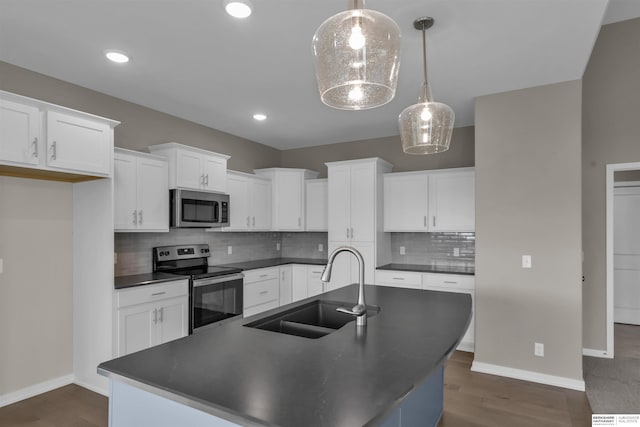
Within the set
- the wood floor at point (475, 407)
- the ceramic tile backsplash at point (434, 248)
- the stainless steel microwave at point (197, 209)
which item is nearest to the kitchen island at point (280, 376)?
the wood floor at point (475, 407)

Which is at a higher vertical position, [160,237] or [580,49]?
[580,49]

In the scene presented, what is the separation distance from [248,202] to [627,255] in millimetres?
5560

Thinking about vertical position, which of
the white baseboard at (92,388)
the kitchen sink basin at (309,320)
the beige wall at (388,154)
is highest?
the beige wall at (388,154)

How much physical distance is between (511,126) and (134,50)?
Result: 11.0 ft

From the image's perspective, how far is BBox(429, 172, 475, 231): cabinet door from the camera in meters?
4.34

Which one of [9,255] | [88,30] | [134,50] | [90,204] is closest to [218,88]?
[134,50]

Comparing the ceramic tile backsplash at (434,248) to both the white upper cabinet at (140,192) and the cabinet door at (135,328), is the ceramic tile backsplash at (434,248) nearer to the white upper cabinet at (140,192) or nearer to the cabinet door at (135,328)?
the white upper cabinet at (140,192)

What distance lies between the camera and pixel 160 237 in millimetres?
4035

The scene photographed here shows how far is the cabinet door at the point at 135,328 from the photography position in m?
3.06

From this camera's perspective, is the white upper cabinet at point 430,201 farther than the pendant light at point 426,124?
Yes

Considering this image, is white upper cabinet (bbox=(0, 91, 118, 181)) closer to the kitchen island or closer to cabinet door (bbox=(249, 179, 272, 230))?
the kitchen island

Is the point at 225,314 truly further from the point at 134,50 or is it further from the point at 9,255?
the point at 134,50

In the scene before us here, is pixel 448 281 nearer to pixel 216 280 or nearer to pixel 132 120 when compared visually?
pixel 216 280

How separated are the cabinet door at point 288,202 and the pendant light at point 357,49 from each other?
13.5ft
